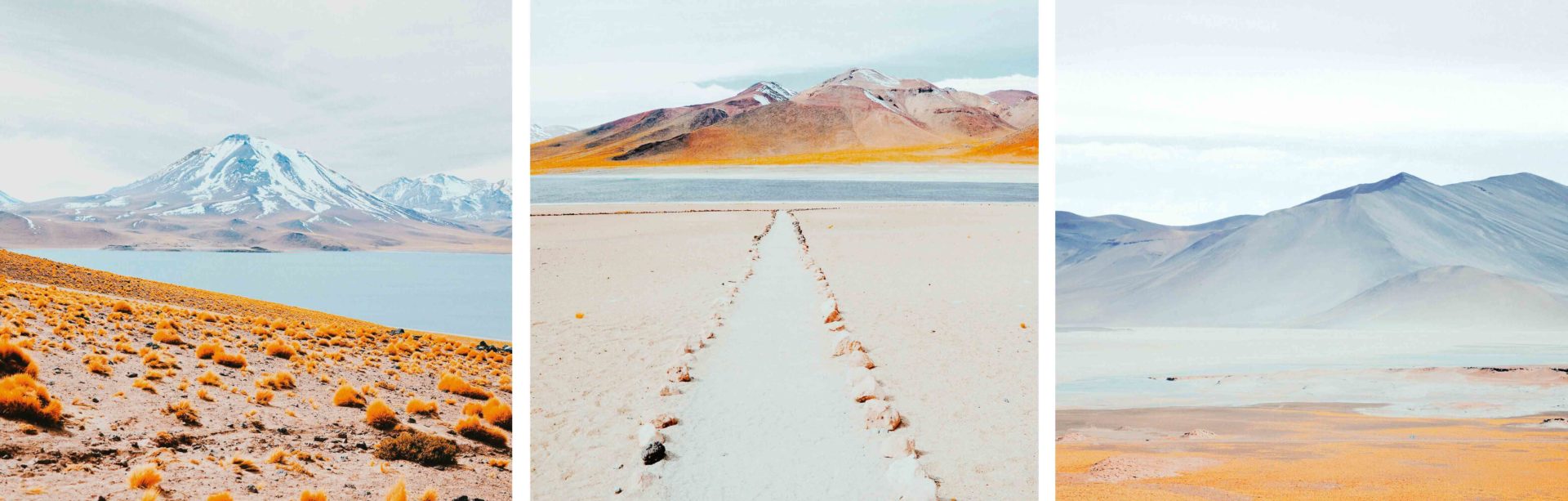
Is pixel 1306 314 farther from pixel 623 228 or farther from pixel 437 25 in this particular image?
pixel 437 25

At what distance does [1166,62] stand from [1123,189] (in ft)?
2.56

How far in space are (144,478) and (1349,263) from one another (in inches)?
272

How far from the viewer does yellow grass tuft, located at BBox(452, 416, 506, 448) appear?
295cm

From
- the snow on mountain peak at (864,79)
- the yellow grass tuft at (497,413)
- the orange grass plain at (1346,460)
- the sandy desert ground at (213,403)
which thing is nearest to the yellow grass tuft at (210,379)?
the sandy desert ground at (213,403)

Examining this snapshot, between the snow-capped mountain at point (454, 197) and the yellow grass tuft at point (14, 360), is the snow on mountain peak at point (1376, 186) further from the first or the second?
the yellow grass tuft at point (14, 360)

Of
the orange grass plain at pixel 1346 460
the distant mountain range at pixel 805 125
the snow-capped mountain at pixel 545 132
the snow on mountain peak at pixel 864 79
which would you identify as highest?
the snow on mountain peak at pixel 864 79

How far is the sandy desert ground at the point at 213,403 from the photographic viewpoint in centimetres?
208

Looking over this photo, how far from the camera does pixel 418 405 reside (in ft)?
9.44

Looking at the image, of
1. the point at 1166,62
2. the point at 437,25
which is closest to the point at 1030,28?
the point at 1166,62

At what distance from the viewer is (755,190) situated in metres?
5.62

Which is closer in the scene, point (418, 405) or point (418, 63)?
point (418, 405)

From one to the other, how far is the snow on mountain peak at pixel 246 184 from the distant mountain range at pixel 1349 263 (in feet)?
13.1

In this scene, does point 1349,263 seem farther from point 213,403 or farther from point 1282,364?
point 213,403

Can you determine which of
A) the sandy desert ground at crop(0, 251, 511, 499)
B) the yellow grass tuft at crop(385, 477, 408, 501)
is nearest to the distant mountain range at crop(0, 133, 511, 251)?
the sandy desert ground at crop(0, 251, 511, 499)
